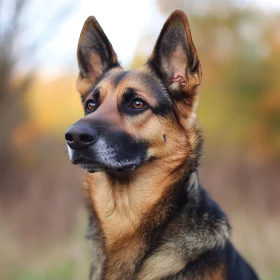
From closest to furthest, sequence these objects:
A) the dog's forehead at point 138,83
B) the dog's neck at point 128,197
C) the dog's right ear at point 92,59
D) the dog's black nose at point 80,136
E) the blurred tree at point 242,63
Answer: the dog's black nose at point 80,136 → the dog's neck at point 128,197 → the dog's forehead at point 138,83 → the dog's right ear at point 92,59 → the blurred tree at point 242,63

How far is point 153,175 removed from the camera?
147 inches

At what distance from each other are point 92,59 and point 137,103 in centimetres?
91

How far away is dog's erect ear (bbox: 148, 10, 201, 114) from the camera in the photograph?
3.68 m

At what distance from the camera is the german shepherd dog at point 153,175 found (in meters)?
3.41

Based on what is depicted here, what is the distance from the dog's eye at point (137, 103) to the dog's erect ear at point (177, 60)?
288mm

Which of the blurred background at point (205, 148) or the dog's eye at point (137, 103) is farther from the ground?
the dog's eye at point (137, 103)

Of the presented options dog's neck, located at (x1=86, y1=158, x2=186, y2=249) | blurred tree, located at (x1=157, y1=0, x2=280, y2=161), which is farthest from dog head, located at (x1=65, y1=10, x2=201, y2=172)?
blurred tree, located at (x1=157, y1=0, x2=280, y2=161)

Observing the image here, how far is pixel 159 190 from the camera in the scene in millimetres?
3697

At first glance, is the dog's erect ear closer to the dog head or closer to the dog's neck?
the dog head

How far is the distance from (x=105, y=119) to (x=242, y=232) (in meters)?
6.11

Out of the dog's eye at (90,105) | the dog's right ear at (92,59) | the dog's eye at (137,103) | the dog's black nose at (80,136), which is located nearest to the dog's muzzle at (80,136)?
the dog's black nose at (80,136)

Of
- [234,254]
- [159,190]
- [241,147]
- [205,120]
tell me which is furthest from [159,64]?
[205,120]

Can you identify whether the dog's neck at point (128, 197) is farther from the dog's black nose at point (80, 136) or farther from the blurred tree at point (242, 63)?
the blurred tree at point (242, 63)

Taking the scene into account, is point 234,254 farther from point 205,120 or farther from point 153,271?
point 205,120
